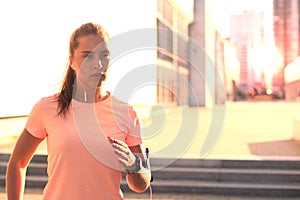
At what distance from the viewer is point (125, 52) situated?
151 centimetres

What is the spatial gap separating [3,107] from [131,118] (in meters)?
11.1

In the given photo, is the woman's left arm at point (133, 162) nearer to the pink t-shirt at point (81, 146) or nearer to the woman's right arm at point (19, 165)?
the pink t-shirt at point (81, 146)

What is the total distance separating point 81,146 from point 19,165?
230 mm

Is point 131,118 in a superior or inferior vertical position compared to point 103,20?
inferior

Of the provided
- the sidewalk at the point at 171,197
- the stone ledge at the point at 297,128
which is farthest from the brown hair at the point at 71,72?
the stone ledge at the point at 297,128

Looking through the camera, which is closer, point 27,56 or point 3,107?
point 3,107

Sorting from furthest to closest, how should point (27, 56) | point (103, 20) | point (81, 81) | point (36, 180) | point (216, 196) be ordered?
1. point (103, 20)
2. point (27, 56)
3. point (36, 180)
4. point (216, 196)
5. point (81, 81)

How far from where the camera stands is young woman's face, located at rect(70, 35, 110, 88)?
1.77m

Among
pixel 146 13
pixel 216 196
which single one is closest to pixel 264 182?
pixel 216 196

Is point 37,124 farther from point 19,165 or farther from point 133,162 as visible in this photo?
point 133,162

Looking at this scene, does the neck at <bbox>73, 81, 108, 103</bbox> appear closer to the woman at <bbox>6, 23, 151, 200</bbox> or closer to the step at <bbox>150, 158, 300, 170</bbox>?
the woman at <bbox>6, 23, 151, 200</bbox>

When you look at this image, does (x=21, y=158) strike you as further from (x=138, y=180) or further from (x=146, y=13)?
(x=146, y=13)

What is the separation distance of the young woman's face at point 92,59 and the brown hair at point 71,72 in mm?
15

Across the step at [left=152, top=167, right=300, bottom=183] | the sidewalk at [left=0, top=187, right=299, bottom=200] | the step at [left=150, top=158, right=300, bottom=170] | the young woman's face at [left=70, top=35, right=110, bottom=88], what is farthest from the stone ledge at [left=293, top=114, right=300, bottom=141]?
the young woman's face at [left=70, top=35, right=110, bottom=88]
